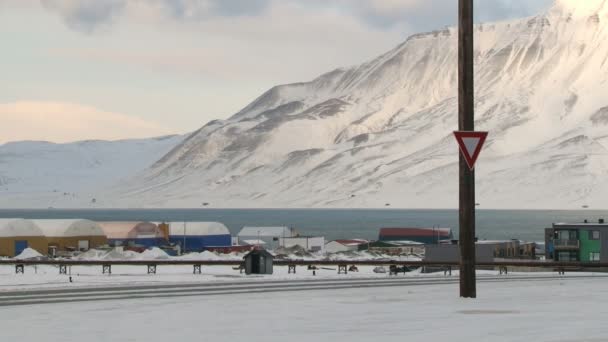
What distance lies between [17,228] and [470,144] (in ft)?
304

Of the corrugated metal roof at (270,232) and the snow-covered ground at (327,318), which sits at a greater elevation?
the corrugated metal roof at (270,232)

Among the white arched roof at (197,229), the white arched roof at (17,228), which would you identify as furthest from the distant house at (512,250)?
the white arched roof at (17,228)

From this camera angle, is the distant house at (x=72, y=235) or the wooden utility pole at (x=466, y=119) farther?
the distant house at (x=72, y=235)

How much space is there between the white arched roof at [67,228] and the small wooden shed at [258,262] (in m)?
75.6

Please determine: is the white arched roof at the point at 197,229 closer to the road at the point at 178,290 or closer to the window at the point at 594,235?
the window at the point at 594,235

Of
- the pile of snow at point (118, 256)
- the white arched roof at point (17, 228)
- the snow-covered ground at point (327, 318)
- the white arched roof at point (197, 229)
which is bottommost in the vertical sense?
the snow-covered ground at point (327, 318)

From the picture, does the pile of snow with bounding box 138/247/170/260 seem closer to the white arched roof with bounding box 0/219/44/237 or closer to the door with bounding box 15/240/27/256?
the white arched roof with bounding box 0/219/44/237

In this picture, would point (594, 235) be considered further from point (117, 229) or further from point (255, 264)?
point (255, 264)

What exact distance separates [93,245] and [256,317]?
105 meters

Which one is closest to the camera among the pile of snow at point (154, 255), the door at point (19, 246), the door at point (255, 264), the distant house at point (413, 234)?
the door at point (255, 264)

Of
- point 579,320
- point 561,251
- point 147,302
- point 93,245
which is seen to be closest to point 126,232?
point 93,245

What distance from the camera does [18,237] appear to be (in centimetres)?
11044

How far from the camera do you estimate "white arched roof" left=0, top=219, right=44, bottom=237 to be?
357ft

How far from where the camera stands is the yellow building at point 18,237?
356 feet
